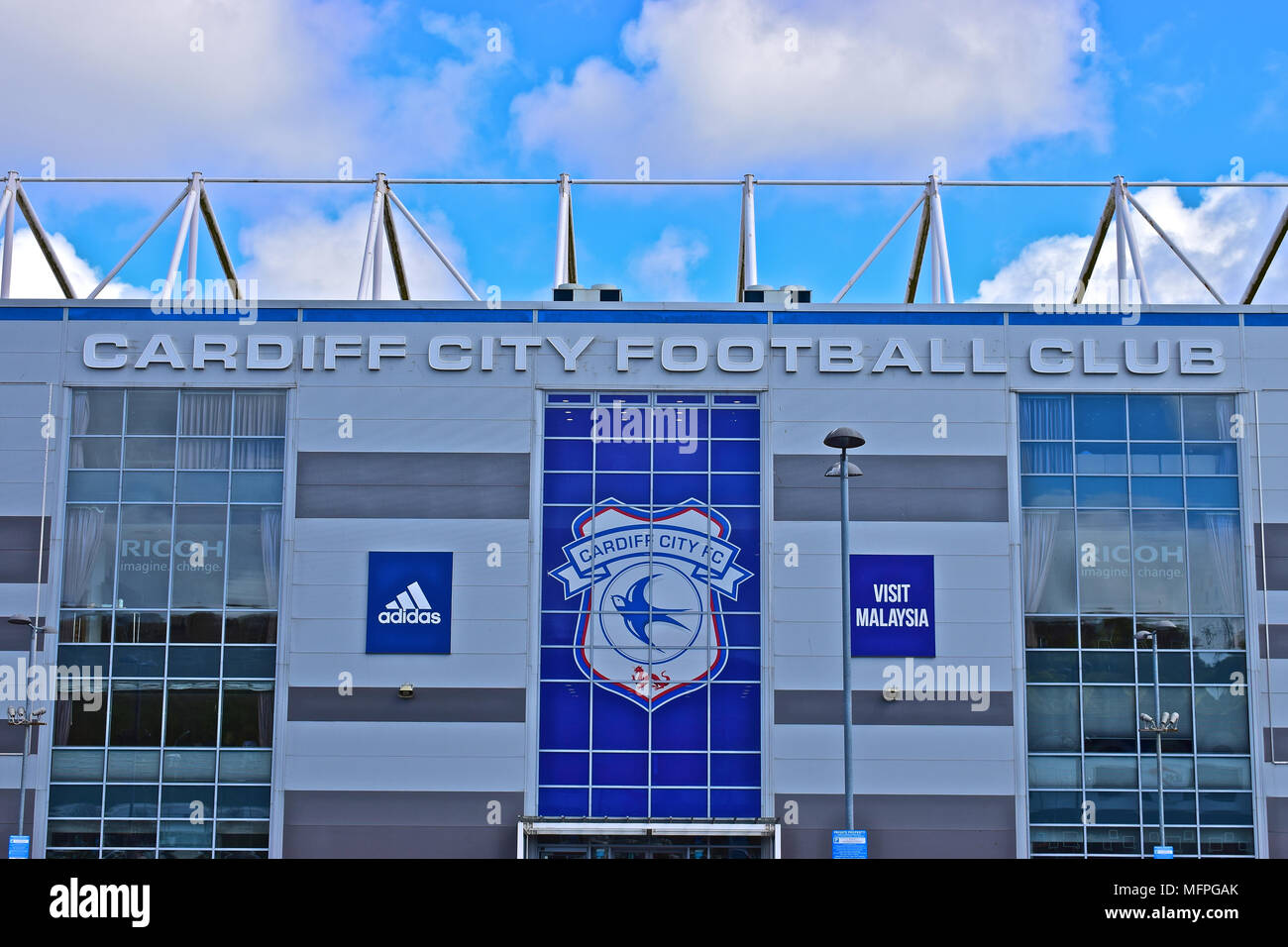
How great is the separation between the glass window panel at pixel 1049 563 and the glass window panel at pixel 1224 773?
16.2ft

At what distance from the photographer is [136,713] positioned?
90.8ft

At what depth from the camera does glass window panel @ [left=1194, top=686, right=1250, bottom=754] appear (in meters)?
27.4

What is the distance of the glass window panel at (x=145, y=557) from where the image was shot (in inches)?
1107

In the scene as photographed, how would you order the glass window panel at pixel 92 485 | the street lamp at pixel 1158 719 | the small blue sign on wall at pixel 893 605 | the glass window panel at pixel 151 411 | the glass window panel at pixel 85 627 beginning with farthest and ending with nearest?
1. the glass window panel at pixel 151 411
2. the glass window panel at pixel 92 485
3. the glass window panel at pixel 85 627
4. the small blue sign on wall at pixel 893 605
5. the street lamp at pixel 1158 719

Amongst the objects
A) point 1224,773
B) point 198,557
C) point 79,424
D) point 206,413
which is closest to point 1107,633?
point 1224,773

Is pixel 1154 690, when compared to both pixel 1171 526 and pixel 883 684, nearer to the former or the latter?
pixel 1171 526

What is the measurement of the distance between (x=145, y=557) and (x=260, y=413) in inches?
182

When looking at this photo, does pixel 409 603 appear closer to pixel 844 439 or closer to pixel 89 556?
pixel 89 556

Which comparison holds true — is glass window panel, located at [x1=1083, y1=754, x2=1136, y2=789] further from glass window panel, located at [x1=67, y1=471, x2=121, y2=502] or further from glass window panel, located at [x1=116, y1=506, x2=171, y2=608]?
glass window panel, located at [x1=67, y1=471, x2=121, y2=502]

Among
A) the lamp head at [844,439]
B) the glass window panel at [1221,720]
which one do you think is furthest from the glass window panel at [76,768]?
the glass window panel at [1221,720]

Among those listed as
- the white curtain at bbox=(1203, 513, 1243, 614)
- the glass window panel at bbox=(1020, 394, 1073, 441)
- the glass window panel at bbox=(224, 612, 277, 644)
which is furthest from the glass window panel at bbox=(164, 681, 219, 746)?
the white curtain at bbox=(1203, 513, 1243, 614)

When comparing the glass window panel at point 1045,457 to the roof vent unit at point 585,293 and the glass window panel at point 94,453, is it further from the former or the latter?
the glass window panel at point 94,453
